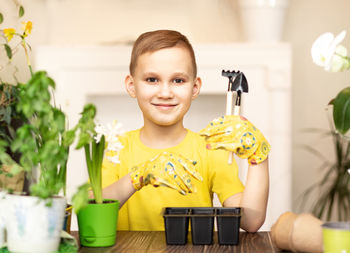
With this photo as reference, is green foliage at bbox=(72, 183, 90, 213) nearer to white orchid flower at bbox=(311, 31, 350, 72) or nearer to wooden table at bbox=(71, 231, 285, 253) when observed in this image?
wooden table at bbox=(71, 231, 285, 253)

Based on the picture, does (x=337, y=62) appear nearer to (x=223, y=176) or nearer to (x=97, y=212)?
(x=97, y=212)

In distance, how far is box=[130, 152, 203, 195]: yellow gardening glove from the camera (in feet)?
4.09

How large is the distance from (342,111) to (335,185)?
6.30 feet

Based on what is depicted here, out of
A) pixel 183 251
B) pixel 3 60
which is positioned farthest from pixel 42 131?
pixel 3 60

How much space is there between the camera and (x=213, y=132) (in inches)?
51.8

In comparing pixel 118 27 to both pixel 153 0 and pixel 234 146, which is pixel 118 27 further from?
pixel 234 146

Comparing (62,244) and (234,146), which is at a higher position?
(234,146)

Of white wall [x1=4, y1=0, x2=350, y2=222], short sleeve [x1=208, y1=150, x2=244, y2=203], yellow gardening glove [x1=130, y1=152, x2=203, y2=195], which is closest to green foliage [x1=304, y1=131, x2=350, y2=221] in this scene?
white wall [x1=4, y1=0, x2=350, y2=222]

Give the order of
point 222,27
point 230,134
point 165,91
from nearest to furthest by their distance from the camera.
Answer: point 230,134, point 165,91, point 222,27

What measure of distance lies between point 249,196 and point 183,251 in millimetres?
357

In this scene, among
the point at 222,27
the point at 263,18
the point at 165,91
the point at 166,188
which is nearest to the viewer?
the point at 165,91

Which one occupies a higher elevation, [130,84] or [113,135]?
[130,84]

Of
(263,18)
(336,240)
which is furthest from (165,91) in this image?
(263,18)

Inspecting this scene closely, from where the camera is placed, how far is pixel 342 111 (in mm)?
1051
